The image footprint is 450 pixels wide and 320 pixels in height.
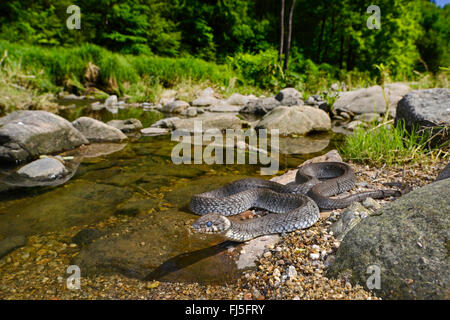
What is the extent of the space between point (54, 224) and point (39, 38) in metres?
38.8

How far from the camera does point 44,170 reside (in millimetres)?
6195

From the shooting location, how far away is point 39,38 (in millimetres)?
35094

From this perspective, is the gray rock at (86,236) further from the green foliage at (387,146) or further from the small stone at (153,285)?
the green foliage at (387,146)

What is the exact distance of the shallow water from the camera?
3496mm

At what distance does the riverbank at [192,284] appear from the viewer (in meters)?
2.80

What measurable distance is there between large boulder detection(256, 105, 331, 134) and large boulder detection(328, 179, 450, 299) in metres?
7.49

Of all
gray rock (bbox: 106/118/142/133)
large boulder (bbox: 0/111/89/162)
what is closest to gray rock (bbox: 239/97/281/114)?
gray rock (bbox: 106/118/142/133)

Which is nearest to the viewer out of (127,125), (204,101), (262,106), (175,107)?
(127,125)

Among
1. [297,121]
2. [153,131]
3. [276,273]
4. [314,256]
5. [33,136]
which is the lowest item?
[276,273]

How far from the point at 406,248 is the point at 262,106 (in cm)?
1246

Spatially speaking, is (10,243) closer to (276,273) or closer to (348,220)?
(276,273)

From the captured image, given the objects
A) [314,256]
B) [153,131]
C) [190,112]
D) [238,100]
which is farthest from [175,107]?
[314,256]

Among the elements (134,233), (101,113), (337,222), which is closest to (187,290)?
(134,233)

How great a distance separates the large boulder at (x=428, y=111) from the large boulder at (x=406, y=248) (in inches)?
127
